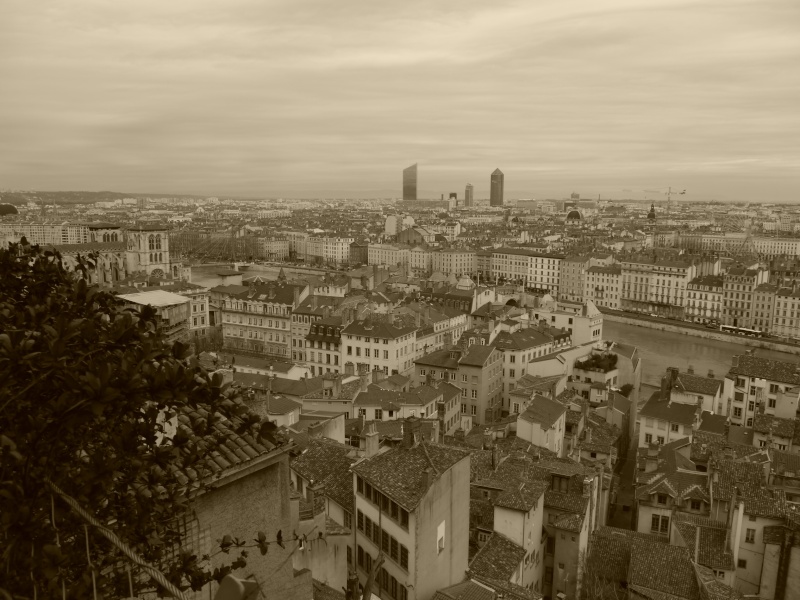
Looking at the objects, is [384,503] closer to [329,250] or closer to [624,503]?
[624,503]

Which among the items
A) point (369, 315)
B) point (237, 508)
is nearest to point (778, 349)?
point (369, 315)

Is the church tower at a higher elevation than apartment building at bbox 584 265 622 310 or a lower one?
higher

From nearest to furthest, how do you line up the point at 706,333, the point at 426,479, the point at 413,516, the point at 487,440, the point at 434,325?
the point at 413,516, the point at 426,479, the point at 487,440, the point at 434,325, the point at 706,333

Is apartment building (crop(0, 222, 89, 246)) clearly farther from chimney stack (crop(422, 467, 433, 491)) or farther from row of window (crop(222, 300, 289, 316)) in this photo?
chimney stack (crop(422, 467, 433, 491))

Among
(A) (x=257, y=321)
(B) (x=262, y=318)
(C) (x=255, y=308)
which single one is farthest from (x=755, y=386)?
(C) (x=255, y=308)

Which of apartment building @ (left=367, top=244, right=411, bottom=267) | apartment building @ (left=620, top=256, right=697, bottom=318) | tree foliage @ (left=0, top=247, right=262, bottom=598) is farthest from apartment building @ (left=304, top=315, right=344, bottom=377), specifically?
apartment building @ (left=367, top=244, right=411, bottom=267)

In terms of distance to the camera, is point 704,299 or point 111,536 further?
point 704,299
